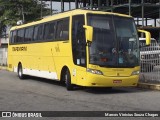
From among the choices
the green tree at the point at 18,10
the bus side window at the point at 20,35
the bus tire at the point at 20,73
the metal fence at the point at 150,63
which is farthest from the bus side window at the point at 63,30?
the green tree at the point at 18,10

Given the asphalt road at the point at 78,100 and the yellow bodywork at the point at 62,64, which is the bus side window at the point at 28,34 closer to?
the yellow bodywork at the point at 62,64

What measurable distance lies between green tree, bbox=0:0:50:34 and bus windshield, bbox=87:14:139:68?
115 feet

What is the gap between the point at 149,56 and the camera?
725 inches

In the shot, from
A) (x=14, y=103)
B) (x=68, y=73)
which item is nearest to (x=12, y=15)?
(x=68, y=73)

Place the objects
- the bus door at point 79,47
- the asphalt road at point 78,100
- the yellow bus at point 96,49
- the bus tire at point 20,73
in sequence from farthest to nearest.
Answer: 1. the bus tire at point 20,73
2. the bus door at point 79,47
3. the yellow bus at point 96,49
4. the asphalt road at point 78,100

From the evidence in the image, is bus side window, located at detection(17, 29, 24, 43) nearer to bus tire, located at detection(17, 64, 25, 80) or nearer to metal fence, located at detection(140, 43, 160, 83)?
bus tire, located at detection(17, 64, 25, 80)

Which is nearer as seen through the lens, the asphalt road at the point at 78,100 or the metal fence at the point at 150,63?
the asphalt road at the point at 78,100

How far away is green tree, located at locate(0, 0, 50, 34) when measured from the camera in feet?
168

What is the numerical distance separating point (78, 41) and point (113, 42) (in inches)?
53.9

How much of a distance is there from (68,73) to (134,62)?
2644mm

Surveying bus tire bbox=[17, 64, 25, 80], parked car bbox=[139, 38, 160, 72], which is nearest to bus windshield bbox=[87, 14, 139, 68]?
parked car bbox=[139, 38, 160, 72]

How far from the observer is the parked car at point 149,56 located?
1800cm

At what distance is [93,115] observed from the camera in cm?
1067

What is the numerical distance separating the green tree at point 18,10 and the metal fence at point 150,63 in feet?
109
